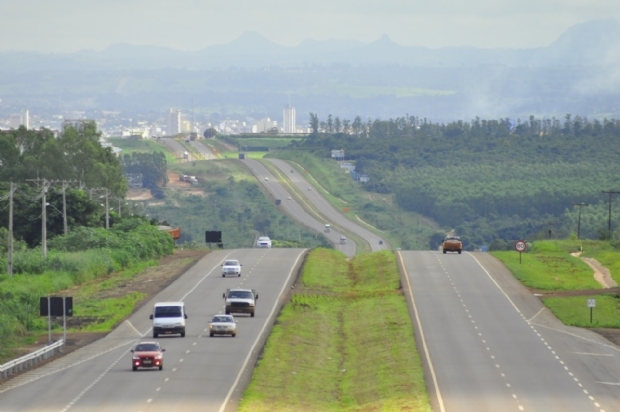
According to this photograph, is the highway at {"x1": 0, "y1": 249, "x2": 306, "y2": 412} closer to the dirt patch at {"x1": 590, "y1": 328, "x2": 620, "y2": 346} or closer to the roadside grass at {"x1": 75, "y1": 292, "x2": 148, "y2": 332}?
the roadside grass at {"x1": 75, "y1": 292, "x2": 148, "y2": 332}

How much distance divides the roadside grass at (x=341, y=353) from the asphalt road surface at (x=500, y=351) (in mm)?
1326

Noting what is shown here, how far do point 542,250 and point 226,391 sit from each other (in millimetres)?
77650

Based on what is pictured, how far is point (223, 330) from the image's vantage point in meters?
75.7

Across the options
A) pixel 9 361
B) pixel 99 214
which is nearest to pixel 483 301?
pixel 9 361

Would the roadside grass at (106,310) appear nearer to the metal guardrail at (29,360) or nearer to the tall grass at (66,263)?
the tall grass at (66,263)

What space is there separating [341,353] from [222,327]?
708cm

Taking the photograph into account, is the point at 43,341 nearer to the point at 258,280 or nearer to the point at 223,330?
the point at 223,330

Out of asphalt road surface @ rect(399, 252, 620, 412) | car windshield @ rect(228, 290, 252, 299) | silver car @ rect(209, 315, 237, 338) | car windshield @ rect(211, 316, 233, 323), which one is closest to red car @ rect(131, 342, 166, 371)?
silver car @ rect(209, 315, 237, 338)

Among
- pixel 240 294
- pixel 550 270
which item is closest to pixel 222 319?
pixel 240 294

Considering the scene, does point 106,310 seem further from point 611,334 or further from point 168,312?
point 611,334

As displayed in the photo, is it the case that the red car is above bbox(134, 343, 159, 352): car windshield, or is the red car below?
below

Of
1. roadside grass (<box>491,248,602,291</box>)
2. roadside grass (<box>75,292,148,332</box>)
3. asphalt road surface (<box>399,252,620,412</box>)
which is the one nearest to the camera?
asphalt road surface (<box>399,252,620,412</box>)

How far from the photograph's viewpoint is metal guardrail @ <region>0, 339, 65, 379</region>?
63684 mm

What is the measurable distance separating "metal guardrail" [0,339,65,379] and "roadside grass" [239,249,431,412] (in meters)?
11.7
